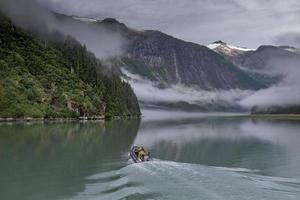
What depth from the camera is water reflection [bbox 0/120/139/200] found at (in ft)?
174

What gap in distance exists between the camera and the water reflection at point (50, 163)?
5297 centimetres

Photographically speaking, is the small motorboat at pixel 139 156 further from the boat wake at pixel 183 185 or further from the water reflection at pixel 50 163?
the boat wake at pixel 183 185

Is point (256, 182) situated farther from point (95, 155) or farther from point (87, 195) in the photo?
point (95, 155)

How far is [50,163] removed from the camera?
75.1m

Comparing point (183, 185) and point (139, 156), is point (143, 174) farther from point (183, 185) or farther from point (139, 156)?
point (139, 156)

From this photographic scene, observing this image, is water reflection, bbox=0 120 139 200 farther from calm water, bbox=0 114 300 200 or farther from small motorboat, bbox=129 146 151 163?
small motorboat, bbox=129 146 151 163

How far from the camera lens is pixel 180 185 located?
173ft

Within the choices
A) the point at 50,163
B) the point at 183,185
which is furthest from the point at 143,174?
the point at 50,163

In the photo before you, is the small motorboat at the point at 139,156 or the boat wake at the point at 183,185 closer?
the boat wake at the point at 183,185

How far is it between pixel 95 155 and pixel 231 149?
3351 centimetres

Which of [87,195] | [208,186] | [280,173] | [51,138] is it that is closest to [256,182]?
[208,186]

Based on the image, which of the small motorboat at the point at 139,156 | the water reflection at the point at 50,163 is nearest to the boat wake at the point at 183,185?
the water reflection at the point at 50,163

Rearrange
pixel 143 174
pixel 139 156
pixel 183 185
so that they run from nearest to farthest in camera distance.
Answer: pixel 183 185 → pixel 143 174 → pixel 139 156

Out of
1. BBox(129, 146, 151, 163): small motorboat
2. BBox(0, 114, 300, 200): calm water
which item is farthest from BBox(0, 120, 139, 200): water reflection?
BBox(129, 146, 151, 163): small motorboat
